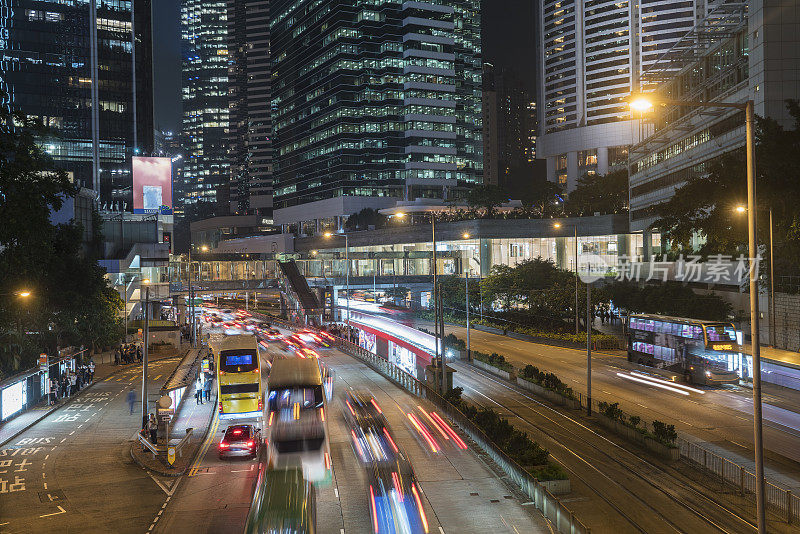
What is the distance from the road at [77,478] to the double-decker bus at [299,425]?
458 centimetres

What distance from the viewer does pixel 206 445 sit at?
30.7 metres

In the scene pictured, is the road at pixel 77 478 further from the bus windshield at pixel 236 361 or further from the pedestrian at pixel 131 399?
the bus windshield at pixel 236 361

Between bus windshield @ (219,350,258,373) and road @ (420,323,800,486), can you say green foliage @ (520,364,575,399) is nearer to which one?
road @ (420,323,800,486)

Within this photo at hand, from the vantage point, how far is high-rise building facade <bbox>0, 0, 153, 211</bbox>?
396 feet

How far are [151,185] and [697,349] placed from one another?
214 feet

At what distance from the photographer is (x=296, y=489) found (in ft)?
58.5

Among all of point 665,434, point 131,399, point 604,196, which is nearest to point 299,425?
point 665,434

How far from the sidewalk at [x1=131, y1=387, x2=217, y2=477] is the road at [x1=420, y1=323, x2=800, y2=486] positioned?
22130mm

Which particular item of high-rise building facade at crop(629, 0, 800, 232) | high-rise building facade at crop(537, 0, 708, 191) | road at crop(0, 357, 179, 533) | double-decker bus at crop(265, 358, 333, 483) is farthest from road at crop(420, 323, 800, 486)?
high-rise building facade at crop(537, 0, 708, 191)

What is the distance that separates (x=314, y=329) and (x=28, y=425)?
42934 millimetres

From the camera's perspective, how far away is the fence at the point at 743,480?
20.2 m

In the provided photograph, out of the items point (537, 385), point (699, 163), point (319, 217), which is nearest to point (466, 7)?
point (319, 217)

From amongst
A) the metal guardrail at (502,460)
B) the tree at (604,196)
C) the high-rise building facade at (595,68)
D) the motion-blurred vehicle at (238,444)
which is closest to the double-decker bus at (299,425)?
the motion-blurred vehicle at (238,444)

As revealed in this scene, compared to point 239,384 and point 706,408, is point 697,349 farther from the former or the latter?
point 239,384
